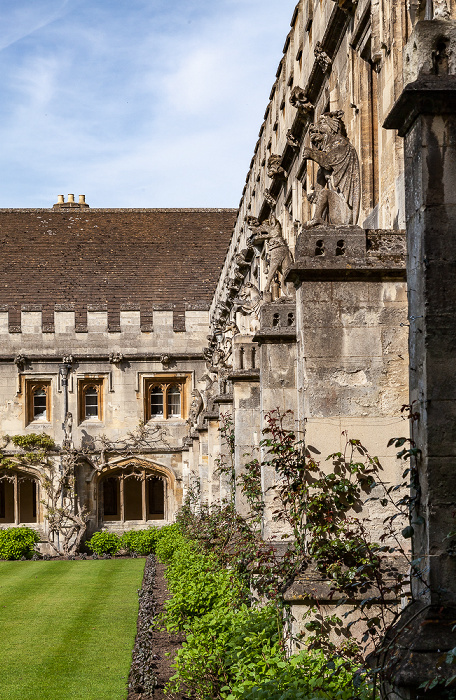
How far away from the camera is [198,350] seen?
86.2 ft

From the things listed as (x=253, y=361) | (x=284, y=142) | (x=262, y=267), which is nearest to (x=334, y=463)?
(x=253, y=361)

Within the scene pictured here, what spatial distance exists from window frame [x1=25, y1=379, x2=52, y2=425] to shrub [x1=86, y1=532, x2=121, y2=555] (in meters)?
3.77

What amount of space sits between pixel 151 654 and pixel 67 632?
3045mm

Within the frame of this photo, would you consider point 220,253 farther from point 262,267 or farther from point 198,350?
point 262,267

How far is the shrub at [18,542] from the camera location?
2381cm

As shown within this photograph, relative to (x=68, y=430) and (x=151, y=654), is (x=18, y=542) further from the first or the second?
(x=151, y=654)

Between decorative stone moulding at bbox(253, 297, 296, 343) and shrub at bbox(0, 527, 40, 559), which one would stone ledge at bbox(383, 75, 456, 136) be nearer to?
decorative stone moulding at bbox(253, 297, 296, 343)

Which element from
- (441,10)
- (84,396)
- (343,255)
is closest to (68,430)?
(84,396)

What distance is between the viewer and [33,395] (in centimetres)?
2628

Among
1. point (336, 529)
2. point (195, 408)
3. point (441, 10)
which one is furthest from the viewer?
point (195, 408)

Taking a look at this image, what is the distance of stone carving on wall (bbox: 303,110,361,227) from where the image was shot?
678cm

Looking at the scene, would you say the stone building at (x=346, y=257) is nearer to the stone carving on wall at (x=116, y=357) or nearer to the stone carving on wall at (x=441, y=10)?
the stone carving on wall at (x=441, y=10)

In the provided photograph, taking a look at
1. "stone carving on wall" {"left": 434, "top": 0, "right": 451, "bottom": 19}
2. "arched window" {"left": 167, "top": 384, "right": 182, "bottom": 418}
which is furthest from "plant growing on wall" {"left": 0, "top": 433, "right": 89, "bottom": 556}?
"stone carving on wall" {"left": 434, "top": 0, "right": 451, "bottom": 19}

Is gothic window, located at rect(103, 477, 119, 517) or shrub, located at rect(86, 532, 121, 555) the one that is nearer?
shrub, located at rect(86, 532, 121, 555)
